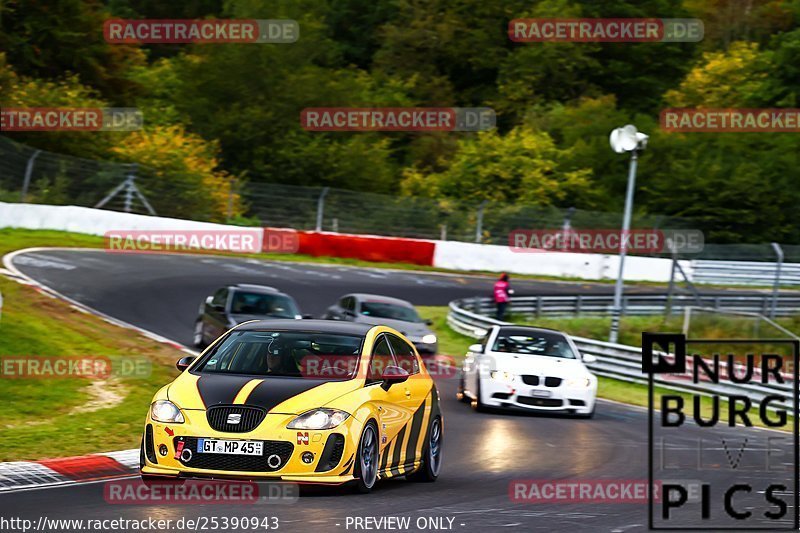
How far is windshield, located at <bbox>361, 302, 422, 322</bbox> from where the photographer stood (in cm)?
2573

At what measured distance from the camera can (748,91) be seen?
65.2m

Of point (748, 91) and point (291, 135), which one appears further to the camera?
point (748, 91)

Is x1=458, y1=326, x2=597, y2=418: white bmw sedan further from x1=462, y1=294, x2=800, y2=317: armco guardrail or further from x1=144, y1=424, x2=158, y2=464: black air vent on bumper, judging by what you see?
x1=462, y1=294, x2=800, y2=317: armco guardrail

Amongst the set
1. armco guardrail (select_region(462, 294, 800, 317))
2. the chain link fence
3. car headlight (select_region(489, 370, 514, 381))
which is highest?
the chain link fence

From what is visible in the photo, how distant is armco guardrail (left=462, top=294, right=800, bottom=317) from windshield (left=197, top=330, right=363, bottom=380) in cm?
2100

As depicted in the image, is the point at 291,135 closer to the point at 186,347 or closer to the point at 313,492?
the point at 186,347

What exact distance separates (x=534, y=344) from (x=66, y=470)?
10.0m

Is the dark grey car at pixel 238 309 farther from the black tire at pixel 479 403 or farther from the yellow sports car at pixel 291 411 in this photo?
the yellow sports car at pixel 291 411

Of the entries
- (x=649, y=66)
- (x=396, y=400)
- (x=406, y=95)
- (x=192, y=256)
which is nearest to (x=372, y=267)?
Answer: (x=192, y=256)

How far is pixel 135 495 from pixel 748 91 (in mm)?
59788

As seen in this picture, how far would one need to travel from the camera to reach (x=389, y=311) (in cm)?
2592
